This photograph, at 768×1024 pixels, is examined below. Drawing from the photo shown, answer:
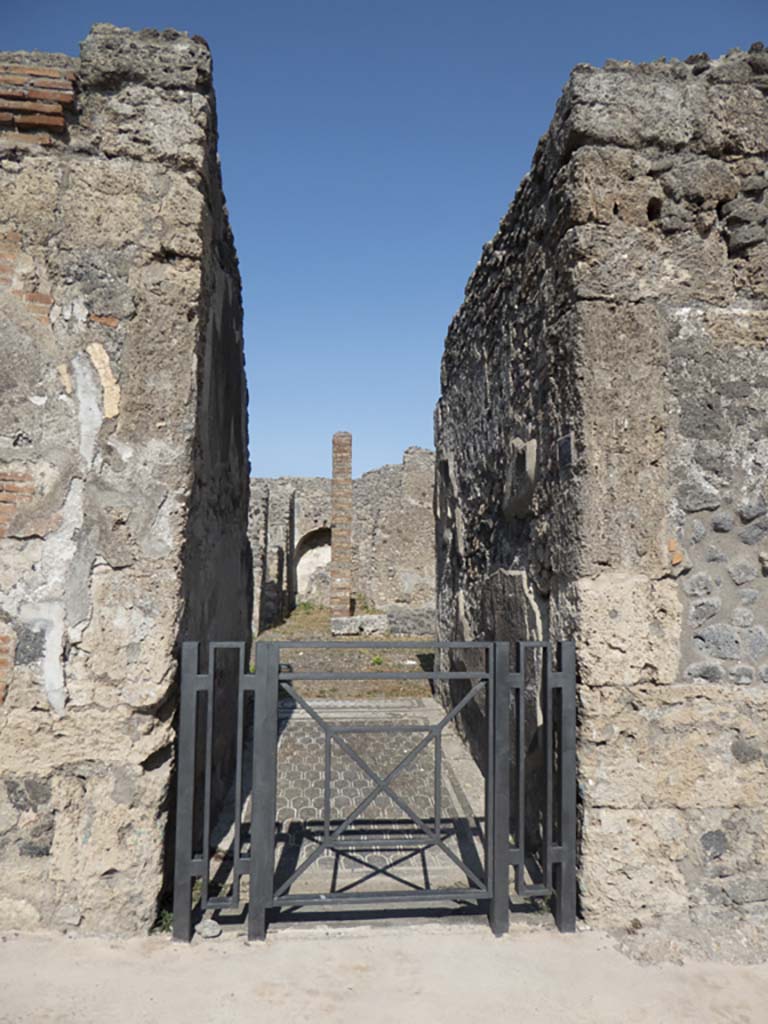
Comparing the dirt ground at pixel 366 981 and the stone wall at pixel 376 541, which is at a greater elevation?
the stone wall at pixel 376 541

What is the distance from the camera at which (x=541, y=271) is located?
3.52 m

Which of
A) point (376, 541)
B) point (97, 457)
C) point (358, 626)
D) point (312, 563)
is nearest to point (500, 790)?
point (97, 457)

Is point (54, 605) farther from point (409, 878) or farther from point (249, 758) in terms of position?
point (249, 758)

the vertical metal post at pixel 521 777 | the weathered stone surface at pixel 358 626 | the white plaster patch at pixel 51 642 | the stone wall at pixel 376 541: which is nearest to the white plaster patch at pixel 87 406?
the white plaster patch at pixel 51 642

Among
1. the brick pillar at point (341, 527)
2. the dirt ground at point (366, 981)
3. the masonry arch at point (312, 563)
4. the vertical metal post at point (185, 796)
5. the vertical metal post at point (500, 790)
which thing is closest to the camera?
the dirt ground at point (366, 981)

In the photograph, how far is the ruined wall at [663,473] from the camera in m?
2.85

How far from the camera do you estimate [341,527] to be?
16.1m

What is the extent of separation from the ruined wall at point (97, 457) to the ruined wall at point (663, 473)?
181 centimetres

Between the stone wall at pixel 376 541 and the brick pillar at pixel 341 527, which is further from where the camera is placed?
the stone wall at pixel 376 541

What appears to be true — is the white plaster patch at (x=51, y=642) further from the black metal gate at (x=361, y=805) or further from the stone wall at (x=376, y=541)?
the stone wall at (x=376, y=541)

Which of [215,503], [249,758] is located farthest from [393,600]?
[215,503]

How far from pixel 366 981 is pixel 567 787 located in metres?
1.12

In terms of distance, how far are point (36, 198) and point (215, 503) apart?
1.83 metres

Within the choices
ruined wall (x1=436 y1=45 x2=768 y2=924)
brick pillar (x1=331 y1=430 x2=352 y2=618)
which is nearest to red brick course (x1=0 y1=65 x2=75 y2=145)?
ruined wall (x1=436 y1=45 x2=768 y2=924)
